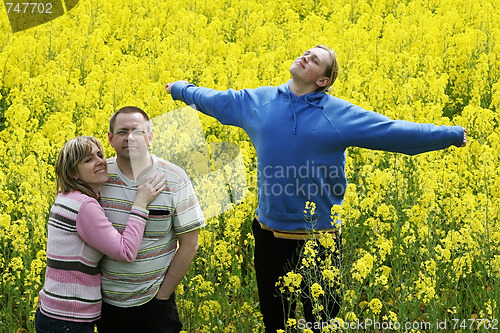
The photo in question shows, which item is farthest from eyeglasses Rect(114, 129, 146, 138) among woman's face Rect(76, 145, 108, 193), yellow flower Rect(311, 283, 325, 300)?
yellow flower Rect(311, 283, 325, 300)

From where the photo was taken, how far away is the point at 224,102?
3.99 m

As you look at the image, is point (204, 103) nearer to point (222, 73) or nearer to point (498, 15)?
point (222, 73)

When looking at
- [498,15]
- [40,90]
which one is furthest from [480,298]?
[498,15]

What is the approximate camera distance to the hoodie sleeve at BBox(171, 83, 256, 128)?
390cm

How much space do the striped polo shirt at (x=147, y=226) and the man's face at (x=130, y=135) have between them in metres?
0.12

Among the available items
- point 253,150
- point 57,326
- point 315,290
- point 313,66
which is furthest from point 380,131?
point 253,150

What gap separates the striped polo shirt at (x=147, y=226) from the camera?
342 centimetres

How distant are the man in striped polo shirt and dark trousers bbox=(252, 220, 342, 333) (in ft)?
1.63

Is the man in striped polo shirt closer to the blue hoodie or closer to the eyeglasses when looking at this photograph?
the eyeglasses

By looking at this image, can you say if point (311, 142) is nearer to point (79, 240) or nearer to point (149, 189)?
point (149, 189)

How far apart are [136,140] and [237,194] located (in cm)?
189

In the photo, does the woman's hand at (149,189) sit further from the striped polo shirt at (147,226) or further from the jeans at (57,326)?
the jeans at (57,326)

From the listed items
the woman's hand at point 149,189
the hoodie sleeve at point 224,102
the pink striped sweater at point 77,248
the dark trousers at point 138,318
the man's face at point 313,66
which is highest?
the man's face at point 313,66

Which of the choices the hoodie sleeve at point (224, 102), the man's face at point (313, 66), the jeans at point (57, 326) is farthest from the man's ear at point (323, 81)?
the jeans at point (57, 326)
